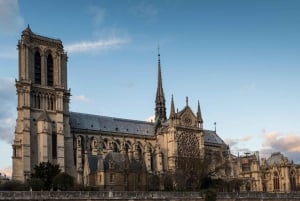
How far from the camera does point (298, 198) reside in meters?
72.1

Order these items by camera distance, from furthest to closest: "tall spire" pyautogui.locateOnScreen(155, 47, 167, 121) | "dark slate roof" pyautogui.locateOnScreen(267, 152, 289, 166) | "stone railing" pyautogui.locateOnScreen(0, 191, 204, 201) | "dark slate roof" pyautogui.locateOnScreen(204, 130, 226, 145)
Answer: "tall spire" pyautogui.locateOnScreen(155, 47, 167, 121), "dark slate roof" pyautogui.locateOnScreen(204, 130, 226, 145), "dark slate roof" pyautogui.locateOnScreen(267, 152, 289, 166), "stone railing" pyautogui.locateOnScreen(0, 191, 204, 201)

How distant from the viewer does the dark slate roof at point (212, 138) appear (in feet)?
382

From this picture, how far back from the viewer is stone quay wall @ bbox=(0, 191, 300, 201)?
154ft

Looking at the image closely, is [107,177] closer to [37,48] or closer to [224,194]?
[224,194]

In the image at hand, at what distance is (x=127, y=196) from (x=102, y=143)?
140 ft

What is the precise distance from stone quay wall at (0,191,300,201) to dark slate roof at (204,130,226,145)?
46.5 meters

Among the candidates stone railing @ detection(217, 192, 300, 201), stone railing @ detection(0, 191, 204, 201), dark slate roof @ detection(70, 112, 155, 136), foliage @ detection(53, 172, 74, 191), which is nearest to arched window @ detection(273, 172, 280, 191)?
dark slate roof @ detection(70, 112, 155, 136)

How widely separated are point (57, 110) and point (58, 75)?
297 inches

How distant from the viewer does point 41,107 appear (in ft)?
289

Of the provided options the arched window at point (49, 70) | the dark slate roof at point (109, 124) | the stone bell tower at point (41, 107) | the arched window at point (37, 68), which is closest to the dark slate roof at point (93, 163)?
the stone bell tower at point (41, 107)

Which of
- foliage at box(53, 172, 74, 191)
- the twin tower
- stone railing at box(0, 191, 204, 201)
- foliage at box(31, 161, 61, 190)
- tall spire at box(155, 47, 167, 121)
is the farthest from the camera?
tall spire at box(155, 47, 167, 121)

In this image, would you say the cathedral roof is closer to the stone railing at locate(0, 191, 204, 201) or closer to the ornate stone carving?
the stone railing at locate(0, 191, 204, 201)

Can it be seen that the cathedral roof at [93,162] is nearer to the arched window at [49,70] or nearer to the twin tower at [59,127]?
the twin tower at [59,127]

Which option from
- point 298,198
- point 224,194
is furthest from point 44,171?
point 298,198
